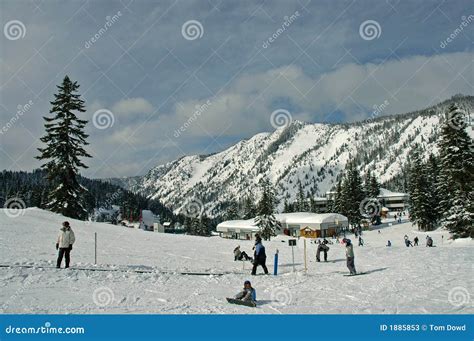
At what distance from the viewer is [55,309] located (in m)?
10.2

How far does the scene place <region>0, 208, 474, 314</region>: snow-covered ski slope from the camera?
11367 millimetres

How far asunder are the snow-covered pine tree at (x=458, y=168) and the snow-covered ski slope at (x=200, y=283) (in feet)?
46.4

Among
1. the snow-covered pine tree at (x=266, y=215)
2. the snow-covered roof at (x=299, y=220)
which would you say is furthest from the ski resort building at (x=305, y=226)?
the snow-covered pine tree at (x=266, y=215)

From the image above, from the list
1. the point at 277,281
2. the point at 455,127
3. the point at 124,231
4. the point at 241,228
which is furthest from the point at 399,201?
the point at 277,281

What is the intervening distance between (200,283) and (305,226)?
72.4 metres

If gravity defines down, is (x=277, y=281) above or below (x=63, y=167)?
below

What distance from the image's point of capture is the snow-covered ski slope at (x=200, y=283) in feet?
37.3

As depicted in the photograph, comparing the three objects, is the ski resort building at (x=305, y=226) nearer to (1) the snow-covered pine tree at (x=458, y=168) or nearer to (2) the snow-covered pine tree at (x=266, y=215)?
(2) the snow-covered pine tree at (x=266, y=215)

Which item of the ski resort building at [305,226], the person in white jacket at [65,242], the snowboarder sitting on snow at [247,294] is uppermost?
the ski resort building at [305,226]

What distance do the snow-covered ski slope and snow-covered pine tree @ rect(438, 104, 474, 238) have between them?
14.1m

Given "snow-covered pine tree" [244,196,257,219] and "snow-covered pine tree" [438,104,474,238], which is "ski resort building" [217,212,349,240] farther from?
"snow-covered pine tree" [438,104,474,238]

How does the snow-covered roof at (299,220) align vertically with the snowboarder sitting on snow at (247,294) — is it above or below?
above
